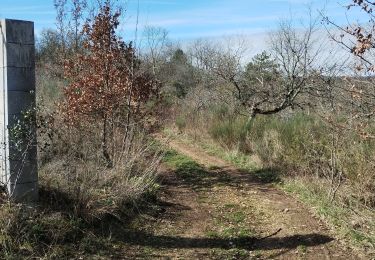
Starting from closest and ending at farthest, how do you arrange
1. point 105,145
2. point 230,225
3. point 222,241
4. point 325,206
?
point 222,241, point 230,225, point 325,206, point 105,145

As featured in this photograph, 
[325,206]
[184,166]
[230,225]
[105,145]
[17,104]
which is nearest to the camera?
[17,104]

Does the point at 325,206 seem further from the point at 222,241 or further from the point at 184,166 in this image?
the point at 184,166

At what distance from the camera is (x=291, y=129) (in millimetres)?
10703

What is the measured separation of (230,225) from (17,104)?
328cm

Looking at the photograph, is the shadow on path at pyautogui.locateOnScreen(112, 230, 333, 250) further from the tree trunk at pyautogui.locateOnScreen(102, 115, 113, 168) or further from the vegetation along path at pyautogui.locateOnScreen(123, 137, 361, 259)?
the tree trunk at pyautogui.locateOnScreen(102, 115, 113, 168)

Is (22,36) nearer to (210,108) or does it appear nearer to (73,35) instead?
(210,108)

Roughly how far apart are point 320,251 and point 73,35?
15.9 m

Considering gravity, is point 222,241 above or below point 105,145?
below

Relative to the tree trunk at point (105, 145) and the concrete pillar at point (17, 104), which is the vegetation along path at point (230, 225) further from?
the concrete pillar at point (17, 104)

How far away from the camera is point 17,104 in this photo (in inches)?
217

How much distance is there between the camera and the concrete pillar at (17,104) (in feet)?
17.6

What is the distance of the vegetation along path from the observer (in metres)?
5.70

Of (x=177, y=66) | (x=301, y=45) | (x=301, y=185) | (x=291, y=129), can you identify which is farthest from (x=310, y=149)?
(x=177, y=66)

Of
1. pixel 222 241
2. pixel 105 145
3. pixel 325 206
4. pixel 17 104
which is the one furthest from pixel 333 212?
pixel 17 104
